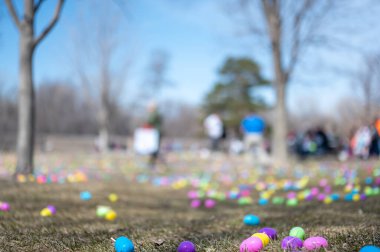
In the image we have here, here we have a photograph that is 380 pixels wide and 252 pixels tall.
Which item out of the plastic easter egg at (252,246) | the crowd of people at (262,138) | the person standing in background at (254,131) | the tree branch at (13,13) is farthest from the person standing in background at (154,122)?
the plastic easter egg at (252,246)

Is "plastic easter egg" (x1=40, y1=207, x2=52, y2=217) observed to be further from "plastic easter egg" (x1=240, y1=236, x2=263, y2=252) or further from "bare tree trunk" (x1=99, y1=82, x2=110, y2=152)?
"bare tree trunk" (x1=99, y1=82, x2=110, y2=152)

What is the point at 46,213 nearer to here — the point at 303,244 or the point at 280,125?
the point at 303,244

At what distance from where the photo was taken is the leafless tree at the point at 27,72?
6453 mm

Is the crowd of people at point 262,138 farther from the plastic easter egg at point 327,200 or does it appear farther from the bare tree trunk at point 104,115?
the bare tree trunk at point 104,115

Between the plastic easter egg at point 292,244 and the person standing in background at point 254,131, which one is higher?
the person standing in background at point 254,131

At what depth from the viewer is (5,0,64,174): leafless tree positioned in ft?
21.2

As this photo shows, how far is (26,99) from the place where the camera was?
6559 millimetres

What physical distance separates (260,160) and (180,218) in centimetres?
922

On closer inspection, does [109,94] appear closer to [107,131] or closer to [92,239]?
[107,131]

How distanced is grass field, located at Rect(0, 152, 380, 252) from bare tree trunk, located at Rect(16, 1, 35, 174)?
0.89 m

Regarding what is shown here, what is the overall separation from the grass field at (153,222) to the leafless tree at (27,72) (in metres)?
0.92

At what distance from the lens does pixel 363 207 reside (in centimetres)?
387

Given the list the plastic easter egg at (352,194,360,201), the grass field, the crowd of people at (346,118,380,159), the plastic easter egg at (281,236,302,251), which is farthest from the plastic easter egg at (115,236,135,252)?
the crowd of people at (346,118,380,159)

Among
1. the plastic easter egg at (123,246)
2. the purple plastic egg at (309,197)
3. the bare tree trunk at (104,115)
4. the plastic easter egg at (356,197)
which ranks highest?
the bare tree trunk at (104,115)
